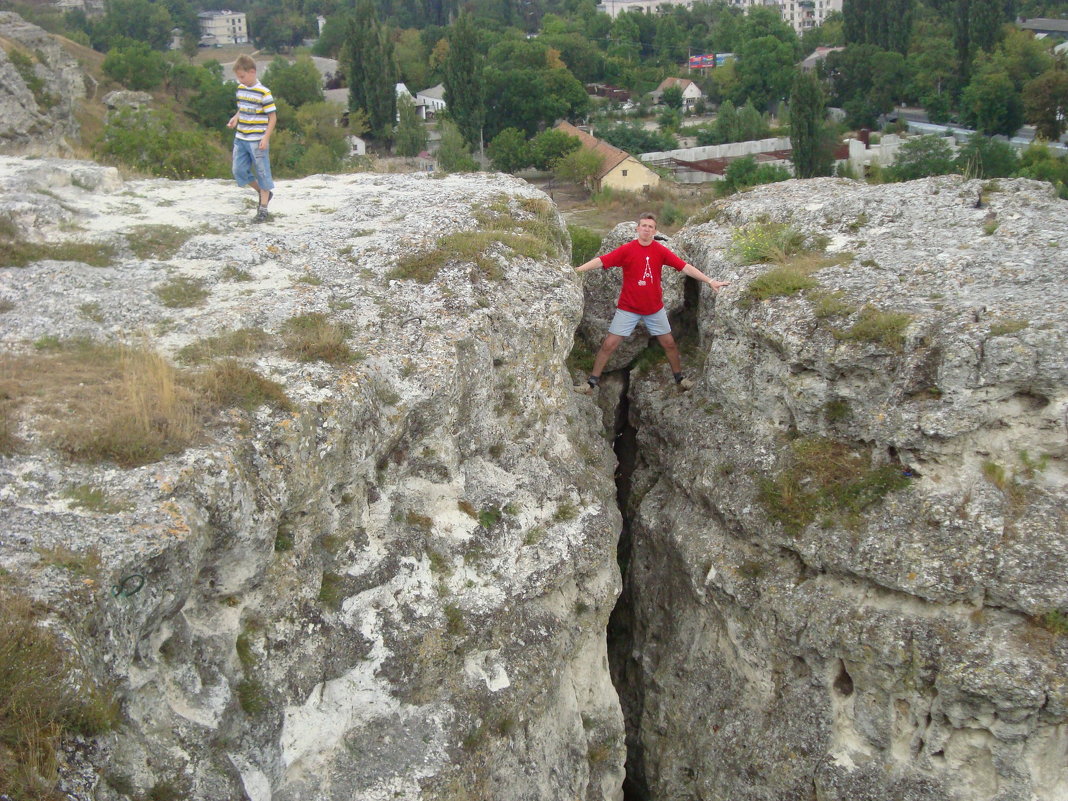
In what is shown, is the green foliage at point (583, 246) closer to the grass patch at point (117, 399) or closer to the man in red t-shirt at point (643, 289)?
the man in red t-shirt at point (643, 289)

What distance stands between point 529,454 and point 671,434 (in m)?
2.70

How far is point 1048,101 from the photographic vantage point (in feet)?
218

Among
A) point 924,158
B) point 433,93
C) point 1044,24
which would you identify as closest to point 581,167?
point 924,158

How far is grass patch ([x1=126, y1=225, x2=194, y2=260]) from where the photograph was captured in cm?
1242

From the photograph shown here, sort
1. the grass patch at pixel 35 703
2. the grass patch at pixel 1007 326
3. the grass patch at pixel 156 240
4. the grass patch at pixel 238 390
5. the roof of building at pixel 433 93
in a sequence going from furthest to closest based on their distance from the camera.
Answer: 1. the roof of building at pixel 433 93
2. the grass patch at pixel 156 240
3. the grass patch at pixel 1007 326
4. the grass patch at pixel 238 390
5. the grass patch at pixel 35 703

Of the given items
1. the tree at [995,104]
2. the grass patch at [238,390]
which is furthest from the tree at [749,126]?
the grass patch at [238,390]

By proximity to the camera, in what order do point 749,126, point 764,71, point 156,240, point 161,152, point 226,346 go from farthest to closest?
1. point 764,71
2. point 749,126
3. point 161,152
4. point 156,240
5. point 226,346

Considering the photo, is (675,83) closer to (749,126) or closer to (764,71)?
(764,71)

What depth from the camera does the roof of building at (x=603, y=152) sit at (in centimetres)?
6406

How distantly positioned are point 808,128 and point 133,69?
54.1 metres

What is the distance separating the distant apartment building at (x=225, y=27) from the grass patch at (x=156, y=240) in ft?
519

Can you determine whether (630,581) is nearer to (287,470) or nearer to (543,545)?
(543,545)

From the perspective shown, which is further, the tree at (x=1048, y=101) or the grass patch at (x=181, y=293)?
the tree at (x=1048, y=101)

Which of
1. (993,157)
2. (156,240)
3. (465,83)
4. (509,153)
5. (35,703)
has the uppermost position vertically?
(465,83)
